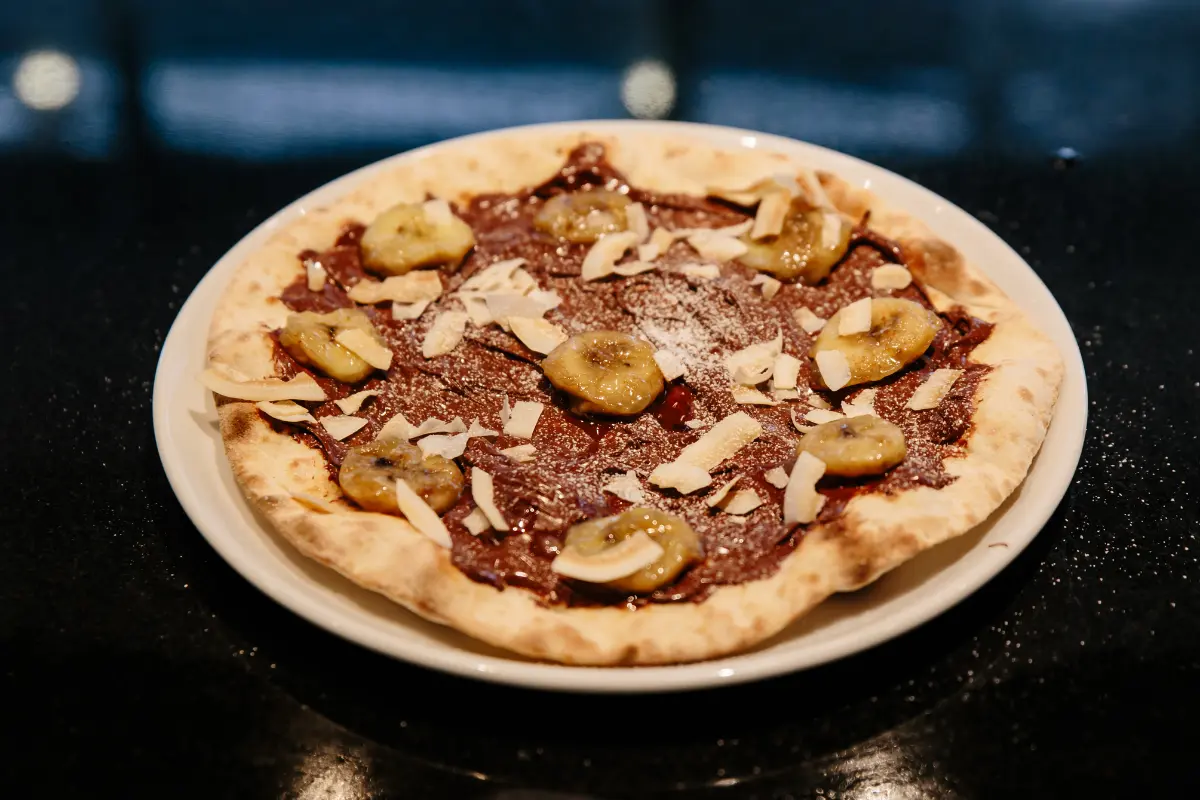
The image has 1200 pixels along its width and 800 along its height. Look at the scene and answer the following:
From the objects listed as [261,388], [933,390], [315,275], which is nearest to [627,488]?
[933,390]

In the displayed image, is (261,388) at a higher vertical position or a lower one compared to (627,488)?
higher

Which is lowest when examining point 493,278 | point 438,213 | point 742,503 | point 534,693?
point 534,693

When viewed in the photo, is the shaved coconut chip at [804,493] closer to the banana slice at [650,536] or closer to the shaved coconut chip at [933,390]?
the banana slice at [650,536]

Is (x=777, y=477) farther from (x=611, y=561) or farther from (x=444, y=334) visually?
(x=444, y=334)

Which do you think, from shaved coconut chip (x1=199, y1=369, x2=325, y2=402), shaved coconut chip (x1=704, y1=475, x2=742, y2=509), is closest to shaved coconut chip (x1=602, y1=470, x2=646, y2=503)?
shaved coconut chip (x1=704, y1=475, x2=742, y2=509)

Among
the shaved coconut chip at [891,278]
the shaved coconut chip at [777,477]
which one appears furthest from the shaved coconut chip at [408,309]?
the shaved coconut chip at [891,278]

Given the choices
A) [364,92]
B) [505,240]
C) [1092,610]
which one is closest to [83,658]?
[505,240]

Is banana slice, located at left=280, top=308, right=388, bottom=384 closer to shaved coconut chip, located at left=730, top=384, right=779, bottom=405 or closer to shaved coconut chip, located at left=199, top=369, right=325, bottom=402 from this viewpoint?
shaved coconut chip, located at left=199, top=369, right=325, bottom=402
